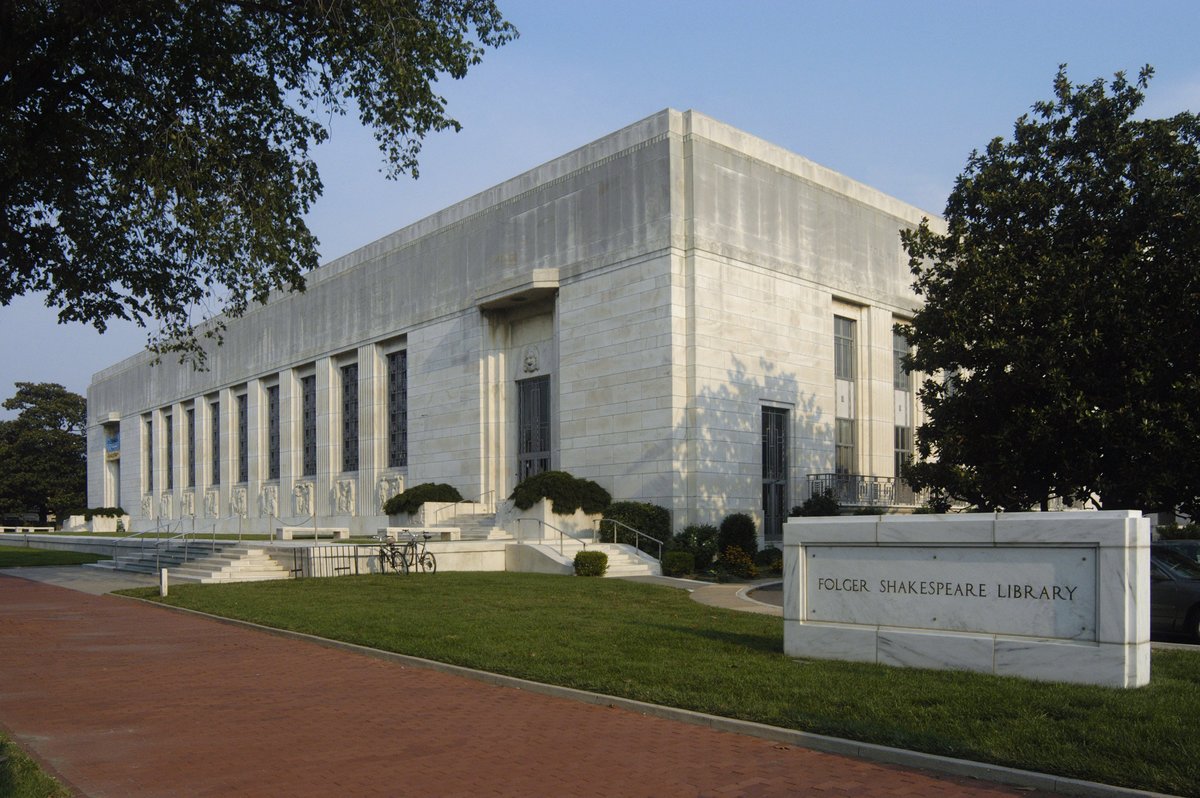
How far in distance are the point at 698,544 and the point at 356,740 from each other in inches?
844

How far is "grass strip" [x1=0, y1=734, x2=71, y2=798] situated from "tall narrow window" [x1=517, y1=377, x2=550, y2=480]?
28872 millimetres

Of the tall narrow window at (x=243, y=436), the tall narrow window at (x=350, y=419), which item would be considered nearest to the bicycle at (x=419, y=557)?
the tall narrow window at (x=350, y=419)

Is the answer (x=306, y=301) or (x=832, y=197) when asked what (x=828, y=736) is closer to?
(x=832, y=197)

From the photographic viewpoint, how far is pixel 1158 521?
50.1 meters

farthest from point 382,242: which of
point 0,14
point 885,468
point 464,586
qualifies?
point 0,14

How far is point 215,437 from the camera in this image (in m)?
62.8

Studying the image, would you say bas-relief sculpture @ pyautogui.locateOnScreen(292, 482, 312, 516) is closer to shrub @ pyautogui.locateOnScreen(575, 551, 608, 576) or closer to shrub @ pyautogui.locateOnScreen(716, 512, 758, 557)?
shrub @ pyautogui.locateOnScreen(716, 512, 758, 557)

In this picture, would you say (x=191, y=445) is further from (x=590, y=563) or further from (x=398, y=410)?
(x=590, y=563)

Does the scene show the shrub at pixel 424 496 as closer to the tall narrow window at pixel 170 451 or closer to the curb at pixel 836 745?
the curb at pixel 836 745

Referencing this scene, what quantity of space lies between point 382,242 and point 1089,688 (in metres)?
40.8

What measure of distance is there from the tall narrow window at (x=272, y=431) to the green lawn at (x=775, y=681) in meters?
37.5

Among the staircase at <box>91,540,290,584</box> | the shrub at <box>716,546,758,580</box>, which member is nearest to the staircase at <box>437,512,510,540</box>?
the staircase at <box>91,540,290,584</box>

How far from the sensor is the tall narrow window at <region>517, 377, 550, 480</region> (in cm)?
3697

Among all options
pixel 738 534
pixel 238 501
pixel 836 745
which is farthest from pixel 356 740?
pixel 238 501
